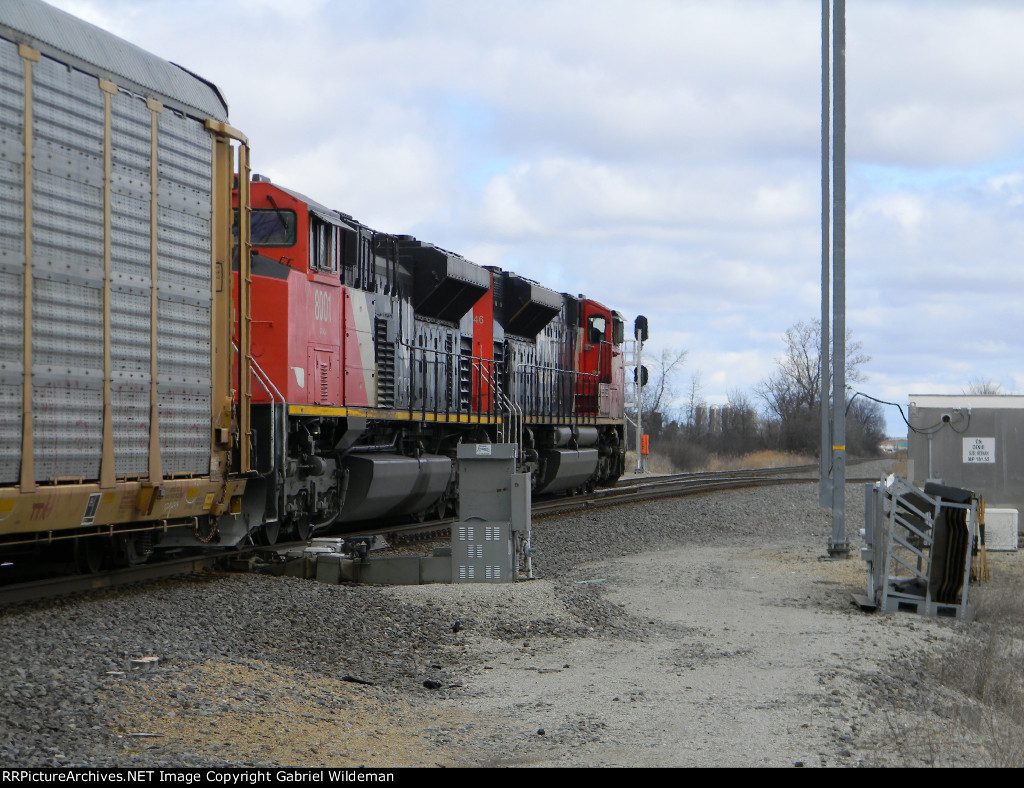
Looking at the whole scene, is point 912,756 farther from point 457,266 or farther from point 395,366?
point 457,266

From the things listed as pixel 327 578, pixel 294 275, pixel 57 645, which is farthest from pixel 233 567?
pixel 57 645

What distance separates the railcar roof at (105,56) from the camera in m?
7.83

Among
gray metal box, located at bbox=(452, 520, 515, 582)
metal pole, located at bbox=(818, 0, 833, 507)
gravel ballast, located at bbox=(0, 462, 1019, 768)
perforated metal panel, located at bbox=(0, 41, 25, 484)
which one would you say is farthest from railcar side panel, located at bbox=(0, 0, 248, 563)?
metal pole, located at bbox=(818, 0, 833, 507)

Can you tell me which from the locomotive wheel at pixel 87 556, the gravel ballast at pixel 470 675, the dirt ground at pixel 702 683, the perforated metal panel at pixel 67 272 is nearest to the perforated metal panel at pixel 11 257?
the perforated metal panel at pixel 67 272

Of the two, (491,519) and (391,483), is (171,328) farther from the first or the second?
(391,483)

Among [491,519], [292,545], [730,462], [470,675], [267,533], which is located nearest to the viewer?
[470,675]

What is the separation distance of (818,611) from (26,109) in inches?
298

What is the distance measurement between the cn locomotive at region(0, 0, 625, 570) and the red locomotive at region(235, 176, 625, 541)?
0.12ft

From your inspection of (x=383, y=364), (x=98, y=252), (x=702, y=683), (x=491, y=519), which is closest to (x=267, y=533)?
(x=491, y=519)

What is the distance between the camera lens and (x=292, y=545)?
12398mm

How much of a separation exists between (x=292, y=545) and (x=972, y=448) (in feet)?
33.0

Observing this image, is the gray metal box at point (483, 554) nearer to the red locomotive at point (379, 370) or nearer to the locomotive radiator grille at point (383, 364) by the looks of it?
the red locomotive at point (379, 370)

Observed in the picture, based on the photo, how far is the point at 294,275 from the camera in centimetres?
1212

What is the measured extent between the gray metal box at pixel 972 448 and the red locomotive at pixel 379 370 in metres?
6.45
